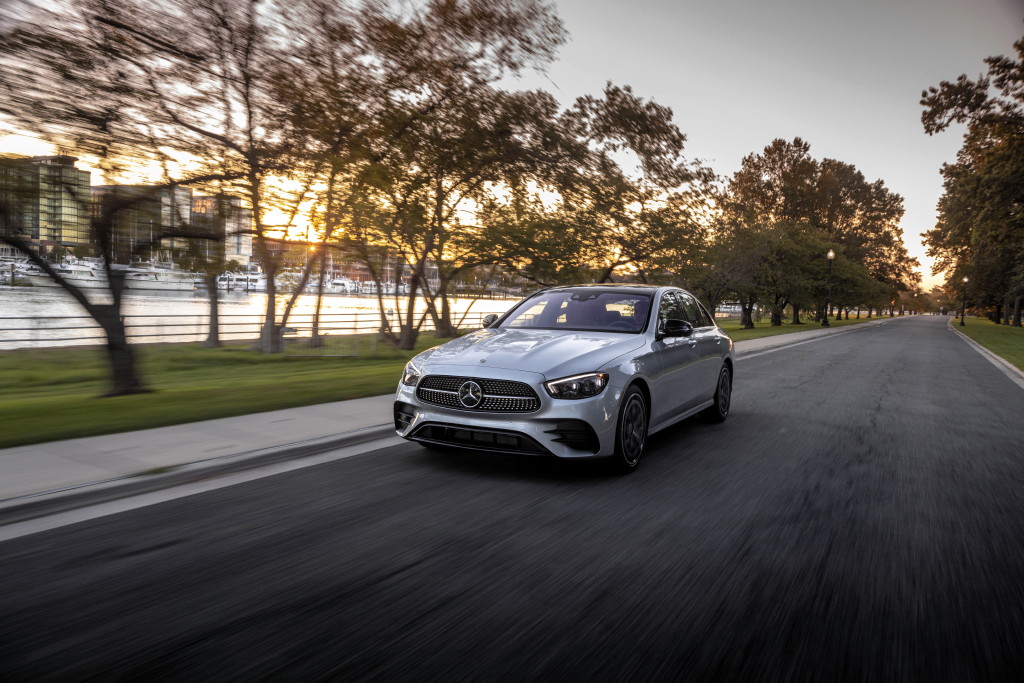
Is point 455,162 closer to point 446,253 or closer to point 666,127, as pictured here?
point 446,253

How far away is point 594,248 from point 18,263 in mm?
15637

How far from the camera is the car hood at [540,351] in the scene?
590 cm

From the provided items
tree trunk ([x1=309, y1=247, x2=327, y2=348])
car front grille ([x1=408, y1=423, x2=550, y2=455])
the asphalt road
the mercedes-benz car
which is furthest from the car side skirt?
tree trunk ([x1=309, y1=247, x2=327, y2=348])

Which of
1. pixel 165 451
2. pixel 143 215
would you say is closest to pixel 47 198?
pixel 143 215

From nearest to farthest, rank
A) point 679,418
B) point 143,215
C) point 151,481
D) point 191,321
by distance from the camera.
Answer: point 151,481 → point 679,418 → point 143,215 → point 191,321

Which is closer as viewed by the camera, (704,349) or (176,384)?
(704,349)

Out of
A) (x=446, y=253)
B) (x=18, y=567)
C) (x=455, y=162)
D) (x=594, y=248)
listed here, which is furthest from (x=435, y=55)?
(x=18, y=567)

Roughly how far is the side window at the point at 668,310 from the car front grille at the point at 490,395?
2.05m

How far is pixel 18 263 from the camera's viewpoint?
10117 millimetres

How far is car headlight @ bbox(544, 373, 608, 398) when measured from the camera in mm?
5711

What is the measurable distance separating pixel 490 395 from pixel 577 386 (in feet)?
2.29

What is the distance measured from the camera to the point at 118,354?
10.7 metres

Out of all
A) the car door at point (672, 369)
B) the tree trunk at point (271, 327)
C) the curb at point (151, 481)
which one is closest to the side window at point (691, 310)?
the car door at point (672, 369)

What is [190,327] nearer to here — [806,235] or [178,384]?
[178,384]
